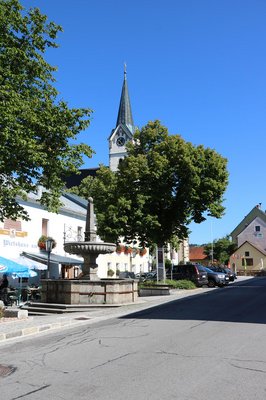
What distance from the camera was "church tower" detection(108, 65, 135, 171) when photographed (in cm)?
8425

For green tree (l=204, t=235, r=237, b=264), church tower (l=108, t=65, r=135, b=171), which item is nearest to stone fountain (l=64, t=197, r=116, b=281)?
church tower (l=108, t=65, r=135, b=171)

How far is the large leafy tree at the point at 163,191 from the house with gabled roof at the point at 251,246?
4245 centimetres

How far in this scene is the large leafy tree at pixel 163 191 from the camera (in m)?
31.8

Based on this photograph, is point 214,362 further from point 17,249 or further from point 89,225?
point 17,249

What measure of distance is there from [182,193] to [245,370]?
25.1 metres

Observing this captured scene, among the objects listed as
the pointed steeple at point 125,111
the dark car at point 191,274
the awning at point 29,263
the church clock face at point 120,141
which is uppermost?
the pointed steeple at point 125,111

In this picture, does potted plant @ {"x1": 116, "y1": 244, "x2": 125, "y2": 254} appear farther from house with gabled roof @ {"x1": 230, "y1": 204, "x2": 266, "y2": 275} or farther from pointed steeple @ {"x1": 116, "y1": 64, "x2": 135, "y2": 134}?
pointed steeple @ {"x1": 116, "y1": 64, "x2": 135, "y2": 134}

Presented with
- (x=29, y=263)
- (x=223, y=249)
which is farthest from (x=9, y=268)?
(x=223, y=249)

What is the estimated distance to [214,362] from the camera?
26.3ft

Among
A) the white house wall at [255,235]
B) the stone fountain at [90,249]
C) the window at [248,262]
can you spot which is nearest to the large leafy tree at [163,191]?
the stone fountain at [90,249]

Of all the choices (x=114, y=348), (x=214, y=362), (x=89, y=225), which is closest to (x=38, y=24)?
(x=89, y=225)

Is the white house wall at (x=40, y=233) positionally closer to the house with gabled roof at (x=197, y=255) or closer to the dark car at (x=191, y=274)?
the dark car at (x=191, y=274)

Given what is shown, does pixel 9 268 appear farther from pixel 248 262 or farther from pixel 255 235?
pixel 255 235

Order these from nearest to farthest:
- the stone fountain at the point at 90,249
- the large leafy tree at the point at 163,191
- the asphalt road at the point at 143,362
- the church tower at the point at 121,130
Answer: the asphalt road at the point at 143,362
the stone fountain at the point at 90,249
the large leafy tree at the point at 163,191
the church tower at the point at 121,130
